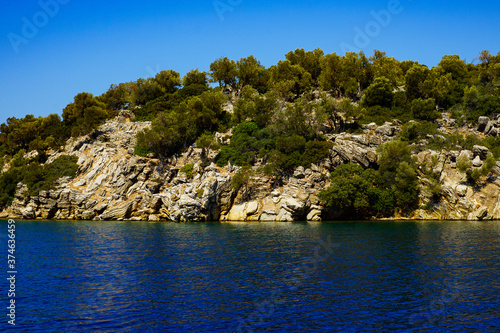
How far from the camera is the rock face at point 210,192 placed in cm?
9069

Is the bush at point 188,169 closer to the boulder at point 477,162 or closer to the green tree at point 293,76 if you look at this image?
the green tree at point 293,76

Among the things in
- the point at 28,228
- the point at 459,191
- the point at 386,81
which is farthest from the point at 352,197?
the point at 28,228

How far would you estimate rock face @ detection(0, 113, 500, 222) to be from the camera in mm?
90688

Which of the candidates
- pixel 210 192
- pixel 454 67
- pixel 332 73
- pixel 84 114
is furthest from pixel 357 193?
pixel 84 114

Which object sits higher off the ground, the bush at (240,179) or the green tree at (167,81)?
the green tree at (167,81)

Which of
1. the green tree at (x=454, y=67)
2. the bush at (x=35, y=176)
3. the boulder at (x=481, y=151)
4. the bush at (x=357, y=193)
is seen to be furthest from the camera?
the green tree at (x=454, y=67)

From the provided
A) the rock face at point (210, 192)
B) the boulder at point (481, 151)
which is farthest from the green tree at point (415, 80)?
the boulder at point (481, 151)

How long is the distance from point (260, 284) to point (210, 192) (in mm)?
58654

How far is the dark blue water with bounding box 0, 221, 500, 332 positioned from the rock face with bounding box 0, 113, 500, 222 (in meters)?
30.1

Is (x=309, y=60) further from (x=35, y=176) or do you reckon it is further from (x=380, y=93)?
(x=35, y=176)

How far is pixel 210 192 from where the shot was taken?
93188 mm

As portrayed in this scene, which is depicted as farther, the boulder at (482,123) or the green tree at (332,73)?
the green tree at (332,73)

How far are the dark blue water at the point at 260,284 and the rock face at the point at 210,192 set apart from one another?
3009 cm

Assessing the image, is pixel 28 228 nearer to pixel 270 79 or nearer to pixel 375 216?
pixel 375 216
